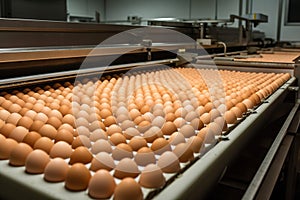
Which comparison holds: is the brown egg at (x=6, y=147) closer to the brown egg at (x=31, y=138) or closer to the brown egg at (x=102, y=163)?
the brown egg at (x=31, y=138)

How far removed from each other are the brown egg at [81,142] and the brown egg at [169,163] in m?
0.22

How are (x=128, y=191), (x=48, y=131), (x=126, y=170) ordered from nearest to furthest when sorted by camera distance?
1. (x=128, y=191)
2. (x=126, y=170)
3. (x=48, y=131)

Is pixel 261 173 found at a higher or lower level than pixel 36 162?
lower

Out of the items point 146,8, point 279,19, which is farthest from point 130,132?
point 146,8

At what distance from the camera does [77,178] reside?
651mm

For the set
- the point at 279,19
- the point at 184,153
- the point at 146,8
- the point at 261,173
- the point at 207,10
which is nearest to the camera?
the point at 184,153

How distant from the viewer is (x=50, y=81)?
1.74 meters

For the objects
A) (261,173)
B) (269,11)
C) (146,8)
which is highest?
(146,8)

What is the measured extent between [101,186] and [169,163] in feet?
0.62

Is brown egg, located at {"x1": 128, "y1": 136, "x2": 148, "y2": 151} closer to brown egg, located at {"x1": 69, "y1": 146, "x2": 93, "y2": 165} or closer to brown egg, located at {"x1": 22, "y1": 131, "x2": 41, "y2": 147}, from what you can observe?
brown egg, located at {"x1": 69, "y1": 146, "x2": 93, "y2": 165}

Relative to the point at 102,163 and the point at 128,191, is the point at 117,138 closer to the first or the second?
the point at 102,163

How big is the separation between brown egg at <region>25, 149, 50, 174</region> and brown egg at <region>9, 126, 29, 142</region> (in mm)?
160

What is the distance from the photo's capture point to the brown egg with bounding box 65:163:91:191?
65cm

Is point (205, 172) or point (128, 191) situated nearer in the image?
point (128, 191)
